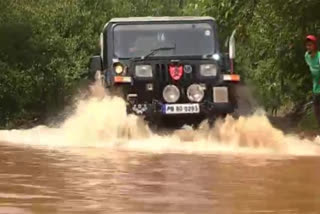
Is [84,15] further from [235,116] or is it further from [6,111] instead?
[235,116]

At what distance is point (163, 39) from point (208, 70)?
985 mm

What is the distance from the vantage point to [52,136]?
1080 cm

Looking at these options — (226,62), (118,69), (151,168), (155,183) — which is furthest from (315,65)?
(155,183)

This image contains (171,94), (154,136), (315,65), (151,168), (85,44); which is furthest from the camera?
(85,44)

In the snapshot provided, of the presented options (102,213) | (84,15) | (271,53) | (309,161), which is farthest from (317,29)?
(84,15)

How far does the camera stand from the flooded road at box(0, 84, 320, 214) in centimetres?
503

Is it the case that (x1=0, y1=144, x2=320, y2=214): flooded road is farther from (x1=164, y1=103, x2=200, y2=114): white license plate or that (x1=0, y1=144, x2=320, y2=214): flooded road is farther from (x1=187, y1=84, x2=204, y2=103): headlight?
(x1=187, y1=84, x2=204, y2=103): headlight

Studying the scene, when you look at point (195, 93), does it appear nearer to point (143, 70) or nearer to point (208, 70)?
point (208, 70)

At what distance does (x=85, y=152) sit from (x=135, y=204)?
336 centimetres

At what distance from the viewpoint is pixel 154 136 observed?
10258 mm

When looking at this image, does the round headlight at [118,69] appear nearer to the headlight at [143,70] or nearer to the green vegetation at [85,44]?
the headlight at [143,70]

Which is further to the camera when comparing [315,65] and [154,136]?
[154,136]

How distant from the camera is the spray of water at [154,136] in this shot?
Answer: 8.83 meters

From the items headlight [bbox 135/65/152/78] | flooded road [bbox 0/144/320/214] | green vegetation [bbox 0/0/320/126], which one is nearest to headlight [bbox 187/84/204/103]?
headlight [bbox 135/65/152/78]
